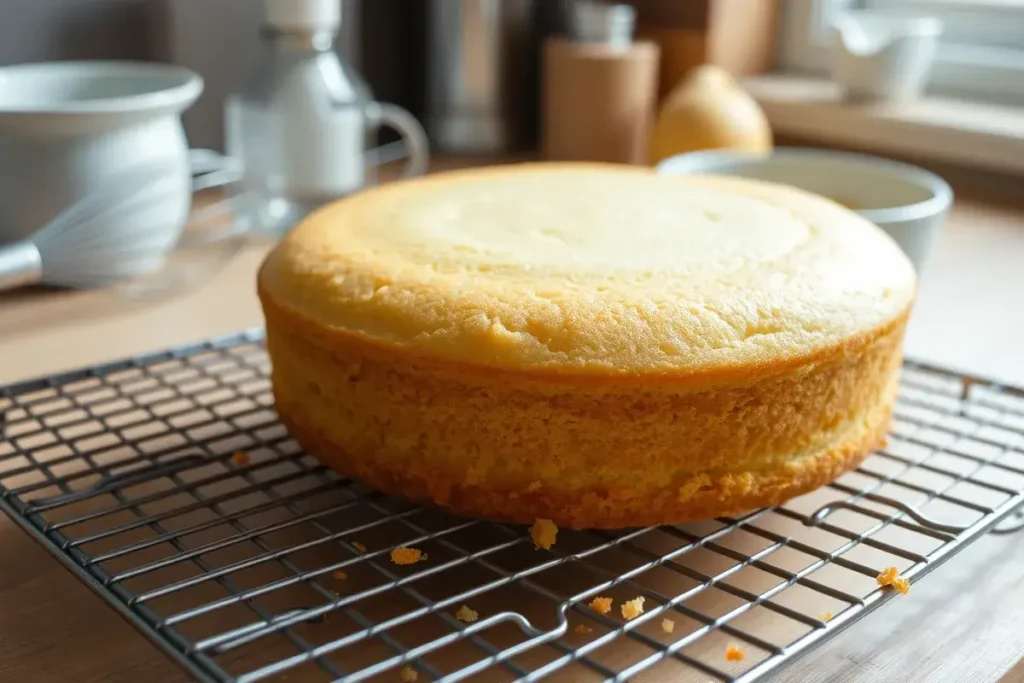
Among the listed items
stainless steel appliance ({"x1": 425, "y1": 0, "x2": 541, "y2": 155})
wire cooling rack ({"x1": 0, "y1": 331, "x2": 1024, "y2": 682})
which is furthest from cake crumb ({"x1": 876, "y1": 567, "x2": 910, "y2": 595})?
stainless steel appliance ({"x1": 425, "y1": 0, "x2": 541, "y2": 155})

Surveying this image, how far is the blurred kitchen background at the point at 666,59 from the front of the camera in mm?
1239

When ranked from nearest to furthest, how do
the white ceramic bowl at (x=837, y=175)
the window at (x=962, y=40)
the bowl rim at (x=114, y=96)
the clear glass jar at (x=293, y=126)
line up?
the bowl rim at (x=114, y=96)
the white ceramic bowl at (x=837, y=175)
the clear glass jar at (x=293, y=126)
the window at (x=962, y=40)

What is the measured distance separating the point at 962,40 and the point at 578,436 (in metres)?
1.16

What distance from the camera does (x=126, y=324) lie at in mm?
880

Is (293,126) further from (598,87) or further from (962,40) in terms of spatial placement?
(962,40)

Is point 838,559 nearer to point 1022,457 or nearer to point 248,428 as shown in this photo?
point 1022,457

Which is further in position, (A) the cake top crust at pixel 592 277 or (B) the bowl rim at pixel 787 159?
(B) the bowl rim at pixel 787 159

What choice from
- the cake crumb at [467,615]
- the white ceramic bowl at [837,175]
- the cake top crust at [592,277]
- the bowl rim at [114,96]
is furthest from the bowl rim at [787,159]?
the cake crumb at [467,615]

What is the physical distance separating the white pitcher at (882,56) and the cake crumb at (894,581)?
97 cm

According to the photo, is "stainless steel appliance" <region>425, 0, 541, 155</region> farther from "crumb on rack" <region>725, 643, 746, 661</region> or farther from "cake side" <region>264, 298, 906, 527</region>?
"crumb on rack" <region>725, 643, 746, 661</region>

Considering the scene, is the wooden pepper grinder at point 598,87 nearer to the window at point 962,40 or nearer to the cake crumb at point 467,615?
the window at point 962,40

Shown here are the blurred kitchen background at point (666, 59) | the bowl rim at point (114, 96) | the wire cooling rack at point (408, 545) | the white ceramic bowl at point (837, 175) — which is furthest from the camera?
the blurred kitchen background at point (666, 59)

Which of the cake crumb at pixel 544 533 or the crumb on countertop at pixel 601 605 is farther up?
the cake crumb at pixel 544 533

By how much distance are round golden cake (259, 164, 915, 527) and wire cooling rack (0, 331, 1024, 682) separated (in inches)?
1.1
